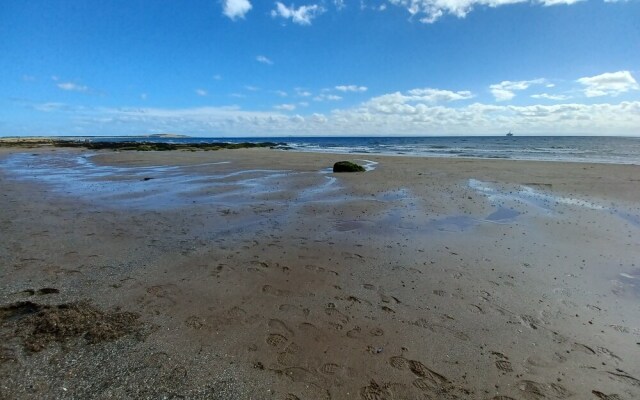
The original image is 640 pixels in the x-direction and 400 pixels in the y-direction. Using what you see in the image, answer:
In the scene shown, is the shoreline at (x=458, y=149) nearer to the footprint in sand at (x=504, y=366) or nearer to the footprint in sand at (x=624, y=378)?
the footprint in sand at (x=624, y=378)

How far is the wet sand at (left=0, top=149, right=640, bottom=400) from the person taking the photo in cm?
376

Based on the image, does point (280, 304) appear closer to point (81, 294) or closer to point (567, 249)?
point (81, 294)

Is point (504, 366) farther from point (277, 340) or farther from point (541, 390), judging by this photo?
point (277, 340)

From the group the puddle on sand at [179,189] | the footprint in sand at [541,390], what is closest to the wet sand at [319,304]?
the footprint in sand at [541,390]

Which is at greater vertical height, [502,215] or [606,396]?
[502,215]

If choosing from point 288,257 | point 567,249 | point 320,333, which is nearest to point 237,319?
point 320,333

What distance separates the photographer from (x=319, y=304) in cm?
539

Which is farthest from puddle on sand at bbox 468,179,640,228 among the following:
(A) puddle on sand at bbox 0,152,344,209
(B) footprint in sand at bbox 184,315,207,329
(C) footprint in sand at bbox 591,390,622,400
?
(B) footprint in sand at bbox 184,315,207,329

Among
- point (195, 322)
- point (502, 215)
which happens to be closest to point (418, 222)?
point (502, 215)

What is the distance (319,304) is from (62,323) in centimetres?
345

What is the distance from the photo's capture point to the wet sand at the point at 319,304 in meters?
3.76

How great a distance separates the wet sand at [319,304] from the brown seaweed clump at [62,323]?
0.02 metres

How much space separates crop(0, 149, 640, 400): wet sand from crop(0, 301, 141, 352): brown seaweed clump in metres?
0.02

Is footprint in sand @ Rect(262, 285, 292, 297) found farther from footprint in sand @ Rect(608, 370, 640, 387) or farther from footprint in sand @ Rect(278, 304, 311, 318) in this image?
footprint in sand @ Rect(608, 370, 640, 387)
